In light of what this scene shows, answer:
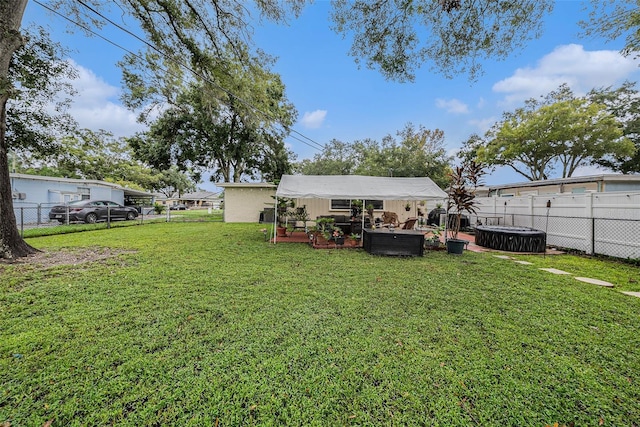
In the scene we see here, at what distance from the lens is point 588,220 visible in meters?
6.87

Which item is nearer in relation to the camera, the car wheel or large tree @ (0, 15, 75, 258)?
large tree @ (0, 15, 75, 258)

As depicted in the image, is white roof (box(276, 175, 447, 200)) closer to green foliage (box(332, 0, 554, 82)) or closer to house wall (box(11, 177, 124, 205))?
green foliage (box(332, 0, 554, 82))

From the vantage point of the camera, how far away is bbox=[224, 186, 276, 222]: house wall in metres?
16.0

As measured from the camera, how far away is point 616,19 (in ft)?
15.4

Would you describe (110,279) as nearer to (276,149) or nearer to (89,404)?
(89,404)

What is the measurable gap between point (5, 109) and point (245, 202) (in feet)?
37.0

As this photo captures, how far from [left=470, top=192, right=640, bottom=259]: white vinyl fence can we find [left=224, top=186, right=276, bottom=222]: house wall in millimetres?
13408

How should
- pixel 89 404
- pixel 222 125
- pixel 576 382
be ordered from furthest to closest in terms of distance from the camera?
1. pixel 222 125
2. pixel 576 382
3. pixel 89 404

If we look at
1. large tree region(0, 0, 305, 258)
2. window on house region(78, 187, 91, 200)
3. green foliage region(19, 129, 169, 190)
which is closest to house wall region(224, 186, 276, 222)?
large tree region(0, 0, 305, 258)

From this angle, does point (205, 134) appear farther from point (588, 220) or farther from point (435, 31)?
point (588, 220)

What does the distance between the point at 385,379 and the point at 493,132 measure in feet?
83.6

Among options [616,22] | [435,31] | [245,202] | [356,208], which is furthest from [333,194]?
[245,202]

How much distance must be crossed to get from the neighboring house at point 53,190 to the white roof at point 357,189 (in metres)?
12.4

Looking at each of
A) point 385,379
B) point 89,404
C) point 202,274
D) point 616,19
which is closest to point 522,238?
point 616,19
